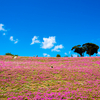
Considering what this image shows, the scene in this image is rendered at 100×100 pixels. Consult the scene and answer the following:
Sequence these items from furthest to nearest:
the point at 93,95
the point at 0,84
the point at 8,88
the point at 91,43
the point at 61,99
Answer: the point at 91,43 → the point at 0,84 → the point at 8,88 → the point at 93,95 → the point at 61,99

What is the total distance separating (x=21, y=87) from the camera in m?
11.0

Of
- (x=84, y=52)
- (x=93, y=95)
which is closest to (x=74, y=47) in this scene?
(x=84, y=52)

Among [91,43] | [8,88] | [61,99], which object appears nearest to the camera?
[61,99]

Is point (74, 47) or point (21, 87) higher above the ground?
point (74, 47)

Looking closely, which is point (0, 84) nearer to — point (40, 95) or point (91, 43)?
point (40, 95)

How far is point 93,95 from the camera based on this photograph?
9.48 metres

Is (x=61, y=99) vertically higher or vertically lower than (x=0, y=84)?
lower

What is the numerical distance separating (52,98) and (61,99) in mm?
746

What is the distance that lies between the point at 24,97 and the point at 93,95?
629cm

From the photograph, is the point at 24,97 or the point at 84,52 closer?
the point at 24,97

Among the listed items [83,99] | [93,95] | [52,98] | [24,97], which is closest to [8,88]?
[24,97]

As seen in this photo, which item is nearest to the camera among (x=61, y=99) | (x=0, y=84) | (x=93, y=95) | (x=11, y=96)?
(x=61, y=99)

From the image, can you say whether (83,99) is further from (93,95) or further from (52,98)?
(52,98)

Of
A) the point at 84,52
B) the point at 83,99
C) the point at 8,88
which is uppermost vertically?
the point at 84,52
